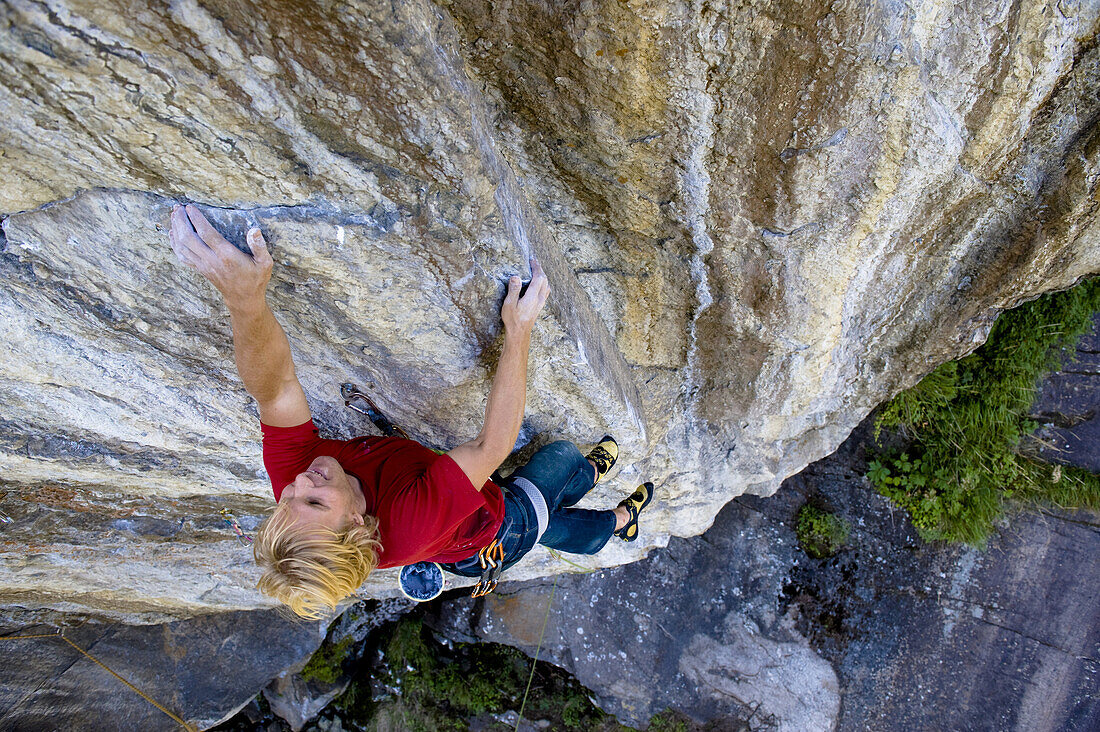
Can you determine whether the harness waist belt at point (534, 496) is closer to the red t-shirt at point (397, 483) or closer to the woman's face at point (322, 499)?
the red t-shirt at point (397, 483)

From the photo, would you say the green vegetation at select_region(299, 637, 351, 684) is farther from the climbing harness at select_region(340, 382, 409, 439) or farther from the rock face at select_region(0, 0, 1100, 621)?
the climbing harness at select_region(340, 382, 409, 439)

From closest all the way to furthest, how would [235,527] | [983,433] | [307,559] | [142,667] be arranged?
[307,559] < [235,527] < [983,433] < [142,667]

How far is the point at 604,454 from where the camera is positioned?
3.20 metres

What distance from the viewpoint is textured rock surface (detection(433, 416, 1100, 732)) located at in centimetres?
405

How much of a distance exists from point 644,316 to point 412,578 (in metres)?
1.65

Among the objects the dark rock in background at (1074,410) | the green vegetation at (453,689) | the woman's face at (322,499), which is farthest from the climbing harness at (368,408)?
the dark rock in background at (1074,410)

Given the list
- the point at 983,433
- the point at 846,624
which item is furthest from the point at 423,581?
the point at 983,433

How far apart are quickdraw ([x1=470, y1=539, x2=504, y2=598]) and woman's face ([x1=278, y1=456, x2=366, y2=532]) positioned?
0.74 m

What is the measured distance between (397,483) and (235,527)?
168 cm

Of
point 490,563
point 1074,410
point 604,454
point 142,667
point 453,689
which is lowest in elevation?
point 453,689

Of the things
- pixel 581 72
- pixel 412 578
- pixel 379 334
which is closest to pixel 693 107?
pixel 581 72

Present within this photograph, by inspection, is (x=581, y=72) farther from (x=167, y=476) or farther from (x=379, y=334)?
(x=167, y=476)

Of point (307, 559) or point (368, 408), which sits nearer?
point (307, 559)

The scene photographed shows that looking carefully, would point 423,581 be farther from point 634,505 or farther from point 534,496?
point 634,505
